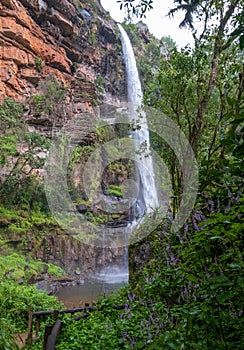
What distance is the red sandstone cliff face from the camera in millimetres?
12977

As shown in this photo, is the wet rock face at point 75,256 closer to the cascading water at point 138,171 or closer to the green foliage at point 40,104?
the cascading water at point 138,171

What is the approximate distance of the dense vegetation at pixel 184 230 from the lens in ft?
3.17

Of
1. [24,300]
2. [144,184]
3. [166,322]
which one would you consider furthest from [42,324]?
[144,184]

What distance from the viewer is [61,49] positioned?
15.7 metres

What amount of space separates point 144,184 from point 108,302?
1090 cm

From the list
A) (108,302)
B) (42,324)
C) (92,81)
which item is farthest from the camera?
(92,81)

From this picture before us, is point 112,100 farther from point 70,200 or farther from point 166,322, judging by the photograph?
point 166,322

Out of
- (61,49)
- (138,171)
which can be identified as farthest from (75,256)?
(61,49)

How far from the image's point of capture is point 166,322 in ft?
6.66

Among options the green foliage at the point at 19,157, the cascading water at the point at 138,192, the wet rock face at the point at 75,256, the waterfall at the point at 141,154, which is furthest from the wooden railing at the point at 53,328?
the waterfall at the point at 141,154

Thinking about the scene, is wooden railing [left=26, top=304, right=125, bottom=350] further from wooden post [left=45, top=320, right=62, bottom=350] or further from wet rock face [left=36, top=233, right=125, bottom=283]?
wet rock face [left=36, top=233, right=125, bottom=283]

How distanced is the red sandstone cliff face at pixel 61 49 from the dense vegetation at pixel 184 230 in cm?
256

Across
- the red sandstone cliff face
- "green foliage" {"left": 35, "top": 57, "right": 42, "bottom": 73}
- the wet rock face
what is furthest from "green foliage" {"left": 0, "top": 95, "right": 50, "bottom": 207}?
"green foliage" {"left": 35, "top": 57, "right": 42, "bottom": 73}

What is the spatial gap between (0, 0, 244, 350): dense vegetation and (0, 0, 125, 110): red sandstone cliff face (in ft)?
8.40
